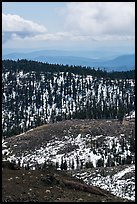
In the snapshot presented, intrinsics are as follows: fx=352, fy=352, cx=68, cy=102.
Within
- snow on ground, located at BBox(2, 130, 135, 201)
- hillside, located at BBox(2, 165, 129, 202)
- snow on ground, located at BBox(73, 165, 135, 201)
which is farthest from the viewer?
snow on ground, located at BBox(2, 130, 135, 201)

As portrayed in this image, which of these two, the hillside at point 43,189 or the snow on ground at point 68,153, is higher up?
the hillside at point 43,189

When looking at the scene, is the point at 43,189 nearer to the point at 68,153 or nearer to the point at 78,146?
the point at 68,153

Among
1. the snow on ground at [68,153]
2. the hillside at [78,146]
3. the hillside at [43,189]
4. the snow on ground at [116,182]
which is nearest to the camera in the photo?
the hillside at [43,189]

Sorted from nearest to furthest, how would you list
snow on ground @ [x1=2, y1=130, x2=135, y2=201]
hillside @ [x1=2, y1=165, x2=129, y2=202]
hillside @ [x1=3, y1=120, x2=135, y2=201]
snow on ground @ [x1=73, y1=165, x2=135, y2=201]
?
hillside @ [x1=2, y1=165, x2=129, y2=202]
snow on ground @ [x1=73, y1=165, x2=135, y2=201]
snow on ground @ [x1=2, y1=130, x2=135, y2=201]
hillside @ [x1=3, y1=120, x2=135, y2=201]

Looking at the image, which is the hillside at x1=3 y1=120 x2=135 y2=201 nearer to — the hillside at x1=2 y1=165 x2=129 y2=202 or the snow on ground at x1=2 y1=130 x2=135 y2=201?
the snow on ground at x1=2 y1=130 x2=135 y2=201

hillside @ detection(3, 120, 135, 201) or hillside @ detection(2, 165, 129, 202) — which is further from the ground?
hillside @ detection(2, 165, 129, 202)

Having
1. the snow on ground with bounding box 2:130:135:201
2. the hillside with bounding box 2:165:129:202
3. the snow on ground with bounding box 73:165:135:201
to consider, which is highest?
the hillside with bounding box 2:165:129:202

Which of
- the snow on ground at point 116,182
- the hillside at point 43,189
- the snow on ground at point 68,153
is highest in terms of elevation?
the hillside at point 43,189

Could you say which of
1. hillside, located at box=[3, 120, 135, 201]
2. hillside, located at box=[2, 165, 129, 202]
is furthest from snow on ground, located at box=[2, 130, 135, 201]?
hillside, located at box=[2, 165, 129, 202]

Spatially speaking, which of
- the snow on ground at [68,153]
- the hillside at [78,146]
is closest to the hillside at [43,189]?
the snow on ground at [68,153]

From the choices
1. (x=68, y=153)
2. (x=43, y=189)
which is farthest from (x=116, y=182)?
(x=68, y=153)

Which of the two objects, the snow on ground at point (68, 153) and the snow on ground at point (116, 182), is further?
the snow on ground at point (68, 153)

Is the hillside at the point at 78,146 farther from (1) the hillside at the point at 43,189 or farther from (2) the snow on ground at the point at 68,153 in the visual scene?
(1) the hillside at the point at 43,189
